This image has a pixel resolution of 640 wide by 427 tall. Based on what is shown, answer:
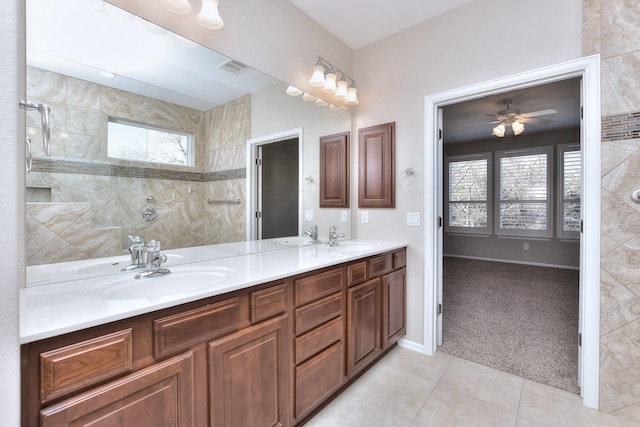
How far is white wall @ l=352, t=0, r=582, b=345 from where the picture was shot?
1.83 m

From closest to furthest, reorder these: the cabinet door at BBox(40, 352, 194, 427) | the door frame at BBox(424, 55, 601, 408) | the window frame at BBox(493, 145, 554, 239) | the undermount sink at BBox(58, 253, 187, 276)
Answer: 1. the cabinet door at BBox(40, 352, 194, 427)
2. the undermount sink at BBox(58, 253, 187, 276)
3. the door frame at BBox(424, 55, 601, 408)
4. the window frame at BBox(493, 145, 554, 239)

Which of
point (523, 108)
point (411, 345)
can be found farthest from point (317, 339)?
point (523, 108)

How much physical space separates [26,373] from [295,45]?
232 centimetres

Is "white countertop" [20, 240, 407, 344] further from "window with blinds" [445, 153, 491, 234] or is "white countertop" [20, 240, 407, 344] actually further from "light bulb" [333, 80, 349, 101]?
"window with blinds" [445, 153, 491, 234]

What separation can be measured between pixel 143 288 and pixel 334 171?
5.92 feet

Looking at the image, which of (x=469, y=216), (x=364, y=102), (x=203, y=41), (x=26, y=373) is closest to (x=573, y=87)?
(x=364, y=102)

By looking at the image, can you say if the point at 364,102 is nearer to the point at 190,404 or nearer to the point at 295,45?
the point at 295,45

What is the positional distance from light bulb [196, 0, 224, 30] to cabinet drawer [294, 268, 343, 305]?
1.46 metres

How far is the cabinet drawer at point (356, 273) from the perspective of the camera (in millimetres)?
1796

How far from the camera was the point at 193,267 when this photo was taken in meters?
1.48

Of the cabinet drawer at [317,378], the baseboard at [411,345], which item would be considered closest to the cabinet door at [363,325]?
the cabinet drawer at [317,378]

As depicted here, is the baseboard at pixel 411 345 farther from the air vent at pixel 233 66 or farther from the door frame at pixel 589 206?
the air vent at pixel 233 66

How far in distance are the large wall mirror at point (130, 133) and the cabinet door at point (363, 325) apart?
86cm

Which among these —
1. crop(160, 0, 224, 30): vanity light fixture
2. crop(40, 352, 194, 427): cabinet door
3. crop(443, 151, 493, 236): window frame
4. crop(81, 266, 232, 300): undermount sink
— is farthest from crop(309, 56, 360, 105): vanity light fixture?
crop(443, 151, 493, 236): window frame
